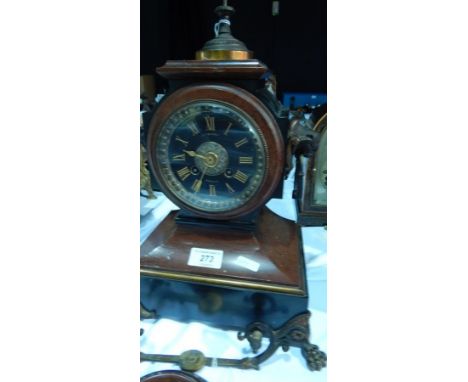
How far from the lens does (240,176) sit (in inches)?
35.8

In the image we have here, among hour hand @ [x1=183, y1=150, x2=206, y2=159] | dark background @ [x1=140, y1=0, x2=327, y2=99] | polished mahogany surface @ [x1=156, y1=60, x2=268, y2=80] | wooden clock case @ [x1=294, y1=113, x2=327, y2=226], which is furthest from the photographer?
dark background @ [x1=140, y1=0, x2=327, y2=99]

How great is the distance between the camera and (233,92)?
83cm

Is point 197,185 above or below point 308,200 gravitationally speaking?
above

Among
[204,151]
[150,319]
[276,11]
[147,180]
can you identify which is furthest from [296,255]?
[276,11]

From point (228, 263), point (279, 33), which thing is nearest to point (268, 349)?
point (228, 263)

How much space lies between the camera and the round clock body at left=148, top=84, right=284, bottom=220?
2.77 ft

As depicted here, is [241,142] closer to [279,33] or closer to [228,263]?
[228,263]

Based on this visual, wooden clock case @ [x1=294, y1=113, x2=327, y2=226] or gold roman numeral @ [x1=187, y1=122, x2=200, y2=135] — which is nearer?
gold roman numeral @ [x1=187, y1=122, x2=200, y2=135]

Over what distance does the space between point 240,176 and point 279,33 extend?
2.16 metres

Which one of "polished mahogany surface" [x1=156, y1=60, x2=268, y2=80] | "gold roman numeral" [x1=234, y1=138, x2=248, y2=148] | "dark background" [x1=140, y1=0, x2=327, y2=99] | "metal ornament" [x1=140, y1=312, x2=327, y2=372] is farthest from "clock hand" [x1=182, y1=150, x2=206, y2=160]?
"dark background" [x1=140, y1=0, x2=327, y2=99]

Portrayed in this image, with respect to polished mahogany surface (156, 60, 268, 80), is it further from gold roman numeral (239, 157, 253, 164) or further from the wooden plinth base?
the wooden plinth base

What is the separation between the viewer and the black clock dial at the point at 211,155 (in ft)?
2.82

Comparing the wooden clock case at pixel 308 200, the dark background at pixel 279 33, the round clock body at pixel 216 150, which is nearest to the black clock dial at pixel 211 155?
the round clock body at pixel 216 150

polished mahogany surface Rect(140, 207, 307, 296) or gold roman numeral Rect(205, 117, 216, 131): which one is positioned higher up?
gold roman numeral Rect(205, 117, 216, 131)
